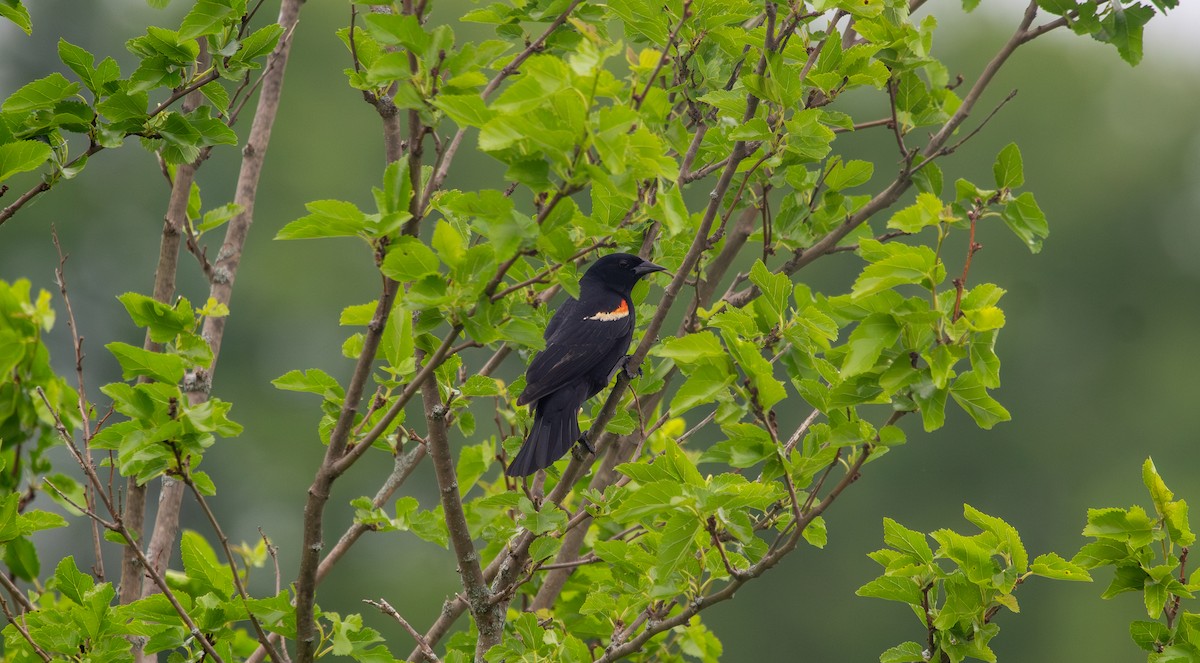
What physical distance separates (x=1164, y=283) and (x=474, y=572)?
27667 mm

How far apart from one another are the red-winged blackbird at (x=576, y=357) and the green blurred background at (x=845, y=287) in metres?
11.8

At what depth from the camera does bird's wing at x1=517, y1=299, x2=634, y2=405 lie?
15.7 feet

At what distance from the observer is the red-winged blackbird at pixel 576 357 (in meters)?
4.25

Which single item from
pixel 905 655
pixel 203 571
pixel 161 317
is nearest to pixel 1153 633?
pixel 905 655

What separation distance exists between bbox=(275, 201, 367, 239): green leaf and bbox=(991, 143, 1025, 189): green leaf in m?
1.55

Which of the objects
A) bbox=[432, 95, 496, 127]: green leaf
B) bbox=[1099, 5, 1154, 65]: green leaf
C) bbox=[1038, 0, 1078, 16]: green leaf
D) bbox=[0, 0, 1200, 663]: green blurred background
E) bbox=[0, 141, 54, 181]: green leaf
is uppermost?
bbox=[1038, 0, 1078, 16]: green leaf

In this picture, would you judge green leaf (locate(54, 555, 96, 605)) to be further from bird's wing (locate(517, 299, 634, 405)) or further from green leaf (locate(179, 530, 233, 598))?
bird's wing (locate(517, 299, 634, 405))

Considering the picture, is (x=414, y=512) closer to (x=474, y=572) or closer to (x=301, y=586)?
(x=474, y=572)

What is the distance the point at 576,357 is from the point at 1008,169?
7.56 ft

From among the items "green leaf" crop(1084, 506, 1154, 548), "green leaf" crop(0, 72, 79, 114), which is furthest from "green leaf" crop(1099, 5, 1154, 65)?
"green leaf" crop(0, 72, 79, 114)

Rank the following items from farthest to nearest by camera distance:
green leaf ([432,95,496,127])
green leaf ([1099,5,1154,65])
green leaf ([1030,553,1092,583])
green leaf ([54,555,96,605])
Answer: green leaf ([1099,5,1154,65]) < green leaf ([54,555,96,605]) < green leaf ([1030,553,1092,583]) < green leaf ([432,95,496,127])

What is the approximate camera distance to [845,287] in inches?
854

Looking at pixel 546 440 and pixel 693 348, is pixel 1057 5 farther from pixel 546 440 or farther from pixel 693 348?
pixel 546 440

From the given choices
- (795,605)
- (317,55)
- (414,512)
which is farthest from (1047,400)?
(414,512)
